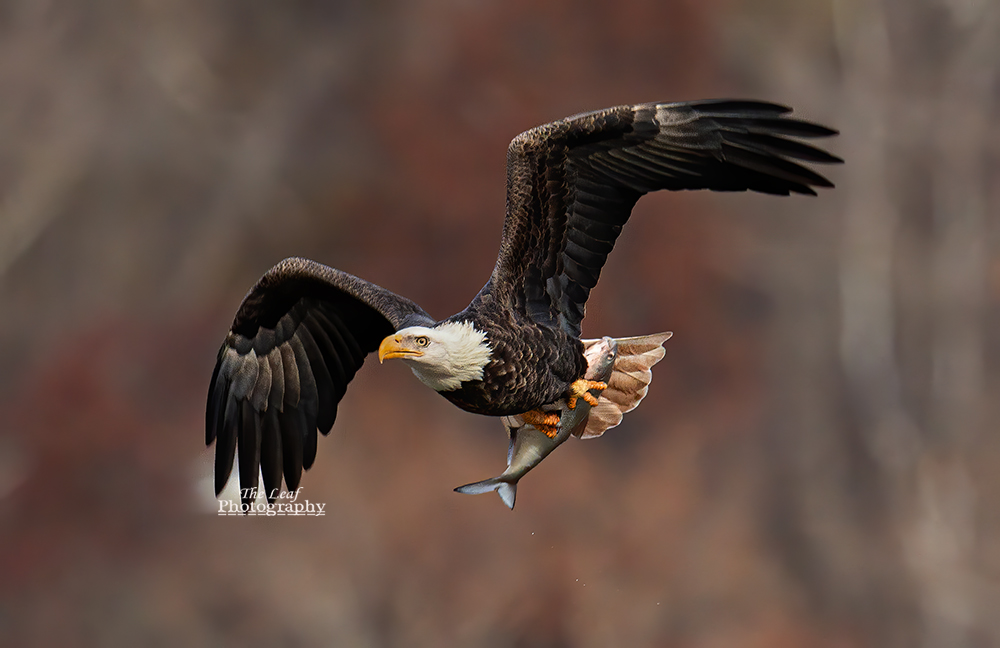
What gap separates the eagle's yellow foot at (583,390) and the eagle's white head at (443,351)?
48cm

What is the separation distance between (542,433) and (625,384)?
1.25ft

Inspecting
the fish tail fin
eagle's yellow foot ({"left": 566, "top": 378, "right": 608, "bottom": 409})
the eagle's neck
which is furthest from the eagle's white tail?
the eagle's neck

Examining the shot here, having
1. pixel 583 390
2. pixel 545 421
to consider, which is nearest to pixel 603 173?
pixel 583 390

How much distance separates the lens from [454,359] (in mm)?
3119

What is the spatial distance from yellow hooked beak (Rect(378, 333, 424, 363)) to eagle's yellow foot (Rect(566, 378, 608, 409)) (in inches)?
26.8

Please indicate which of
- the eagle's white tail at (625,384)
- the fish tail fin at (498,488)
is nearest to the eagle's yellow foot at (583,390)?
the eagle's white tail at (625,384)

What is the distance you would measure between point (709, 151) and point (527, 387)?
0.93m

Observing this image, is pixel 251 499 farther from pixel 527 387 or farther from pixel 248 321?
pixel 527 387

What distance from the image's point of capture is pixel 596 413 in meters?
3.79

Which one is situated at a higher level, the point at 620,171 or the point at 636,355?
the point at 620,171

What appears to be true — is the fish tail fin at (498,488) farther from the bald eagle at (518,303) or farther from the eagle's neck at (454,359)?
the eagle's neck at (454,359)

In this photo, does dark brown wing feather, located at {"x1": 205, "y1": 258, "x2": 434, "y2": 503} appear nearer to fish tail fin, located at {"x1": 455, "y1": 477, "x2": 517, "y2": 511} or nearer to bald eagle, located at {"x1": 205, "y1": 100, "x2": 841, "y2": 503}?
bald eagle, located at {"x1": 205, "y1": 100, "x2": 841, "y2": 503}

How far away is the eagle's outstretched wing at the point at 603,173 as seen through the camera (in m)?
3.35

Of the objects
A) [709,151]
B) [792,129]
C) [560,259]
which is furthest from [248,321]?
[792,129]
